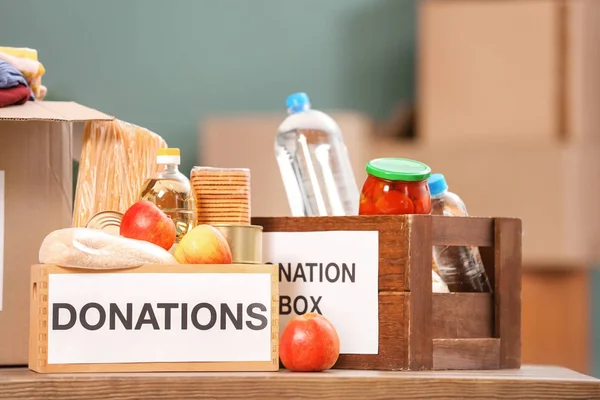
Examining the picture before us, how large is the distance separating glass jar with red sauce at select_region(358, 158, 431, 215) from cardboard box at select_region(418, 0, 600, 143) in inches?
71.7

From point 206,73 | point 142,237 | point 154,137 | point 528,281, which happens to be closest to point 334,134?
point 154,137

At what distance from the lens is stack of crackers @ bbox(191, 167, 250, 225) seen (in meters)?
1.12

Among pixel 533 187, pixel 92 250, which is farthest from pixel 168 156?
pixel 533 187

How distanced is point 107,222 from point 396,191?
32 cm

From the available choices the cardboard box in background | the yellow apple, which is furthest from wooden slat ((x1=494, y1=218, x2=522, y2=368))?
the cardboard box in background

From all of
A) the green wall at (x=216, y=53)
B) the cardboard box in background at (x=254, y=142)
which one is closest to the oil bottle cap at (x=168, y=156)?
the cardboard box in background at (x=254, y=142)

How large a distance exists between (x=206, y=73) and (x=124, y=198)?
2413 millimetres

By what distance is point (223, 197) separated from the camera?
3.68ft

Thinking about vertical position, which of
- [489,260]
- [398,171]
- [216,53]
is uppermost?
[216,53]

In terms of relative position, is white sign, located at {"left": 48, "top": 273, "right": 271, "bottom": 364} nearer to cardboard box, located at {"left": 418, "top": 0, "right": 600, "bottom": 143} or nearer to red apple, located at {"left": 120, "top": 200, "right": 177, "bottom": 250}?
red apple, located at {"left": 120, "top": 200, "right": 177, "bottom": 250}

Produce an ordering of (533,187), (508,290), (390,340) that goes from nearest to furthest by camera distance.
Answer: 1. (390,340)
2. (508,290)
3. (533,187)

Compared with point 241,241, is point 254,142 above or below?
above

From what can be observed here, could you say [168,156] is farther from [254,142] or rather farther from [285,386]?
[254,142]

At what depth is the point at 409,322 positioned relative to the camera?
1090 millimetres
